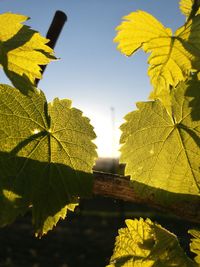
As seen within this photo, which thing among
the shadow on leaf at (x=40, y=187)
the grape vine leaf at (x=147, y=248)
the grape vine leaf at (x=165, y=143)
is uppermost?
the grape vine leaf at (x=165, y=143)

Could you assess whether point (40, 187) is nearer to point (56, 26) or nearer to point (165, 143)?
point (165, 143)

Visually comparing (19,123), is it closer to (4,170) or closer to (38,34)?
(4,170)

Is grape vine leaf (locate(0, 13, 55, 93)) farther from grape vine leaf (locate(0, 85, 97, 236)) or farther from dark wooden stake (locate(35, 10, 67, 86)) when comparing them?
dark wooden stake (locate(35, 10, 67, 86))

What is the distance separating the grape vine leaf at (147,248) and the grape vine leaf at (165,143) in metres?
0.14

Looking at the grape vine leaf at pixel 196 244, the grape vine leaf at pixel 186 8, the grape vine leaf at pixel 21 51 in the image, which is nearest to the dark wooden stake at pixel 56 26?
→ the grape vine leaf at pixel 21 51

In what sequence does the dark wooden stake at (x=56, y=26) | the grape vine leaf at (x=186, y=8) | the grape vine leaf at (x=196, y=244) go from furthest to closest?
1. the dark wooden stake at (x=56, y=26)
2. the grape vine leaf at (x=186, y=8)
3. the grape vine leaf at (x=196, y=244)

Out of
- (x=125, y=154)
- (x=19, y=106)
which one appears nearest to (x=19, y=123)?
(x=19, y=106)

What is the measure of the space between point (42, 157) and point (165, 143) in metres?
0.33

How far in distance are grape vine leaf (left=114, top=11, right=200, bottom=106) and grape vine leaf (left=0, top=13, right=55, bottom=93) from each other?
0.71 ft

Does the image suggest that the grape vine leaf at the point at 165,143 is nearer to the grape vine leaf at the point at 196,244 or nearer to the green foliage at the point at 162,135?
the green foliage at the point at 162,135

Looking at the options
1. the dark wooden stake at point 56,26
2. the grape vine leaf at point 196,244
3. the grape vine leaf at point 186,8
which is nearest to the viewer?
the grape vine leaf at point 196,244

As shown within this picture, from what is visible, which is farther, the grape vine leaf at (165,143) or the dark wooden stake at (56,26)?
the dark wooden stake at (56,26)

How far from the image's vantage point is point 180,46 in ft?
3.70

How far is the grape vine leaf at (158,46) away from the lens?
113 cm
